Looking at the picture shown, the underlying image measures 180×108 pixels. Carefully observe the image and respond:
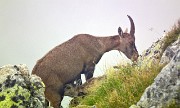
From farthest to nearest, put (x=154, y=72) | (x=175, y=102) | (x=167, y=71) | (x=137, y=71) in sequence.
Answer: (x=137, y=71) < (x=154, y=72) < (x=167, y=71) < (x=175, y=102)

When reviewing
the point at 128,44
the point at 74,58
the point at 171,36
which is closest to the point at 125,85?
the point at 171,36

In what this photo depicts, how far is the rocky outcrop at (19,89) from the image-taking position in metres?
11.4

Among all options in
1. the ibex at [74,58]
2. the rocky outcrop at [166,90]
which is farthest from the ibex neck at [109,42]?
the rocky outcrop at [166,90]

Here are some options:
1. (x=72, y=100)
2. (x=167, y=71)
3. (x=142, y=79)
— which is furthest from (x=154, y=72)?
(x=72, y=100)

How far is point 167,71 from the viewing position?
9656 millimetres

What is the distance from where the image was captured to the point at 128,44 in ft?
73.0

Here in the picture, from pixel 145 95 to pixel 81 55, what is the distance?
9.41m

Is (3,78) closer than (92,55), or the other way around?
(3,78)

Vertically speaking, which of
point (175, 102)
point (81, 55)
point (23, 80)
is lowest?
point (175, 102)

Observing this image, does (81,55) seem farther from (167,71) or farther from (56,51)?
(167,71)

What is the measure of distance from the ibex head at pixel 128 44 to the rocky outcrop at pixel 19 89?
10309mm

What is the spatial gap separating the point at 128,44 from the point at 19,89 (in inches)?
450

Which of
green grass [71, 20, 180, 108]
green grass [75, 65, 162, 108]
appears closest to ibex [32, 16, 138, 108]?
green grass [71, 20, 180, 108]

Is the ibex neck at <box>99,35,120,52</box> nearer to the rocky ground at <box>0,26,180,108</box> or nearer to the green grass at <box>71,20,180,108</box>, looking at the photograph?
the green grass at <box>71,20,180,108</box>
